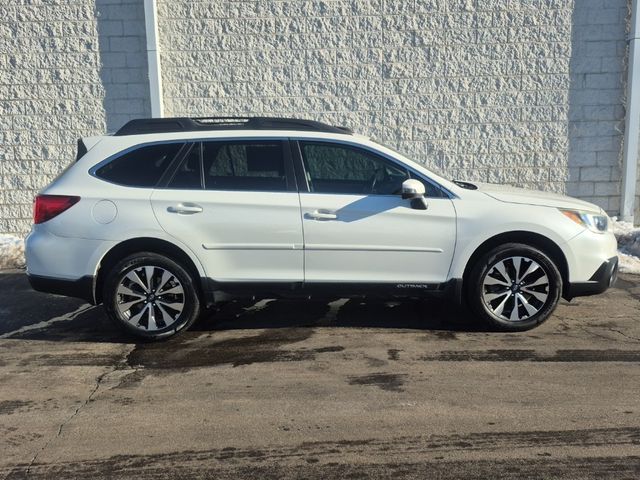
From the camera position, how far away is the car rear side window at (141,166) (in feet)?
16.7

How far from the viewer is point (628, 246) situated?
8.60 meters

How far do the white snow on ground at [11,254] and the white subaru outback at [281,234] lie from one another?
4.13m

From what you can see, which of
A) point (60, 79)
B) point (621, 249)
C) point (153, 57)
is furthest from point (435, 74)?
point (60, 79)

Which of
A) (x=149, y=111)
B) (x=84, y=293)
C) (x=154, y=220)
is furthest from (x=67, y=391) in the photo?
(x=149, y=111)

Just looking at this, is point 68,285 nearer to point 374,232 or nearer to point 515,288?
point 374,232

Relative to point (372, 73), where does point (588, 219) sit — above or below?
below

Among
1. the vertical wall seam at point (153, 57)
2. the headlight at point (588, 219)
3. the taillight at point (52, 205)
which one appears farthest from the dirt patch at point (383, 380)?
the vertical wall seam at point (153, 57)

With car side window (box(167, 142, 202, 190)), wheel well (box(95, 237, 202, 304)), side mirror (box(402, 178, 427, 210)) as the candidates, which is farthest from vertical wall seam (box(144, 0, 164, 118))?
side mirror (box(402, 178, 427, 210))

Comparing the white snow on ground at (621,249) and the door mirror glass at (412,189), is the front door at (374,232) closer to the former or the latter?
the door mirror glass at (412,189)

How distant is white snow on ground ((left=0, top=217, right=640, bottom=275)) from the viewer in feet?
26.3

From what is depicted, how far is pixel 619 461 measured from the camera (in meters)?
3.12

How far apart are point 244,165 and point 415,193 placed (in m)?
1.54

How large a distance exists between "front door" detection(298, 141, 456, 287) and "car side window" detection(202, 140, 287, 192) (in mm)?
252

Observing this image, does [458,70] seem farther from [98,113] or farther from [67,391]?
[67,391]
